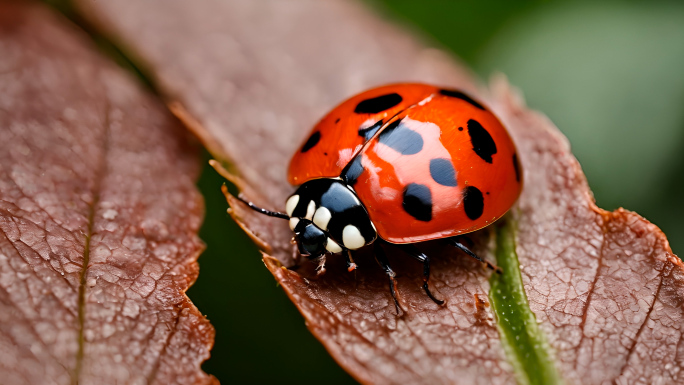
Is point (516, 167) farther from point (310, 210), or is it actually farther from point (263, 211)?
point (263, 211)

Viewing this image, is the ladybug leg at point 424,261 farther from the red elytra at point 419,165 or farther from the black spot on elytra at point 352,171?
the black spot on elytra at point 352,171

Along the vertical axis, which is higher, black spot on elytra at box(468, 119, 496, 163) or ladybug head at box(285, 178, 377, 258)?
black spot on elytra at box(468, 119, 496, 163)

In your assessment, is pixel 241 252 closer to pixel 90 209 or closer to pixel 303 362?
pixel 303 362

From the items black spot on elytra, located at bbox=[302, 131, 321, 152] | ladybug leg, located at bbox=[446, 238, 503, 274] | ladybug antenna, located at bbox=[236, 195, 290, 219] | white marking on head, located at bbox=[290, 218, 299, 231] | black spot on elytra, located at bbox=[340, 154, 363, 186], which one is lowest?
white marking on head, located at bbox=[290, 218, 299, 231]

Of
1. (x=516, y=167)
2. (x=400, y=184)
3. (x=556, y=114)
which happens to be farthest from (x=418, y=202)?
(x=556, y=114)

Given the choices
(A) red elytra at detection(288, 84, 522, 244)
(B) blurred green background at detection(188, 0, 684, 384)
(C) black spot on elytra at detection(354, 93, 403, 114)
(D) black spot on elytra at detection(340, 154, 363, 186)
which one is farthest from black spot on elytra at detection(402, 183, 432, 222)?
(B) blurred green background at detection(188, 0, 684, 384)

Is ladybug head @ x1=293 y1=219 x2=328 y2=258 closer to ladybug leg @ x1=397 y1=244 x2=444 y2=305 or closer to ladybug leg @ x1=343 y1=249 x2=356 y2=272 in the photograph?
ladybug leg @ x1=343 y1=249 x2=356 y2=272

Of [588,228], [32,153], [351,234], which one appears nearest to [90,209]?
[32,153]

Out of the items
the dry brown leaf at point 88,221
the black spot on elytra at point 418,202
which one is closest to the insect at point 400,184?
the black spot on elytra at point 418,202
